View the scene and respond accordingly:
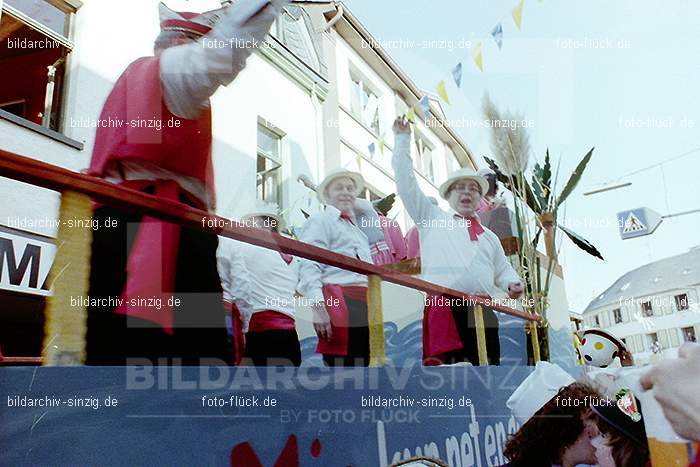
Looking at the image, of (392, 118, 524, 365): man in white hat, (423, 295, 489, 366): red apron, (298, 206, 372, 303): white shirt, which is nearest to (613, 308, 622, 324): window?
(392, 118, 524, 365): man in white hat

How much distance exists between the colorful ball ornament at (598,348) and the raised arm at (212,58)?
5.13ft

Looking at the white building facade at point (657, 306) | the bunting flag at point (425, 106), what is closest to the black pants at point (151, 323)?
the bunting flag at point (425, 106)

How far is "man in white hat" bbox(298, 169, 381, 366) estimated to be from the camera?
72.2 inches

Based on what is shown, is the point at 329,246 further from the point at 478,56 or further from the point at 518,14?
the point at 518,14

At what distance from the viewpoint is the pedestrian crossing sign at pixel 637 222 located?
1874 mm

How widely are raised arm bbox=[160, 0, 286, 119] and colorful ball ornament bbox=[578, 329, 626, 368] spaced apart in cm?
156

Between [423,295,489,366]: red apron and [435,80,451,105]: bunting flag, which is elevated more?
[435,80,451,105]: bunting flag

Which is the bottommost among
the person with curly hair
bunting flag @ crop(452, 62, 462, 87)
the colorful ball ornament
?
the person with curly hair

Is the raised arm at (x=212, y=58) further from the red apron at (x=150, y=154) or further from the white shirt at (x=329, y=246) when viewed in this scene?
the white shirt at (x=329, y=246)

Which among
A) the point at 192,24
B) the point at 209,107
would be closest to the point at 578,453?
the point at 209,107

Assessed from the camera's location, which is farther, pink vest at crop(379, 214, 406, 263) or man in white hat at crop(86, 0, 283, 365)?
pink vest at crop(379, 214, 406, 263)

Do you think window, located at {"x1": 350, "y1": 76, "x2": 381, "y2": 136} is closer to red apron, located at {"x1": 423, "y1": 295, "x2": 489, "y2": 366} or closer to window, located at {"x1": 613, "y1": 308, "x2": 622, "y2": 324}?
red apron, located at {"x1": 423, "y1": 295, "x2": 489, "y2": 366}

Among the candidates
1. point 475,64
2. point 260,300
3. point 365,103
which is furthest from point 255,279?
point 475,64

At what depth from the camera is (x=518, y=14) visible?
2086mm
